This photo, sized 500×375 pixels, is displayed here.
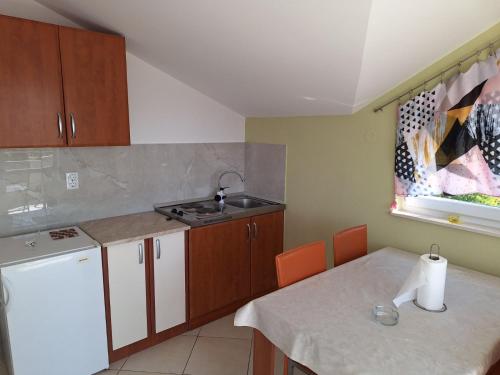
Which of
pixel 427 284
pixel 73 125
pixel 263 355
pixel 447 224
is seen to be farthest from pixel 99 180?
pixel 447 224

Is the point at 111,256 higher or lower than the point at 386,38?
lower

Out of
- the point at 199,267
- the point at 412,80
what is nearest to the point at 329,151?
the point at 412,80

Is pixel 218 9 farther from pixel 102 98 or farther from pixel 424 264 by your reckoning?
pixel 424 264

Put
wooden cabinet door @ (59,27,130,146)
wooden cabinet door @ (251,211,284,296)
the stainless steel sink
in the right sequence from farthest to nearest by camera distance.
Answer: the stainless steel sink → wooden cabinet door @ (251,211,284,296) → wooden cabinet door @ (59,27,130,146)

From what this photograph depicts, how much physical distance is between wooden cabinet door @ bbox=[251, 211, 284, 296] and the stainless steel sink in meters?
0.23

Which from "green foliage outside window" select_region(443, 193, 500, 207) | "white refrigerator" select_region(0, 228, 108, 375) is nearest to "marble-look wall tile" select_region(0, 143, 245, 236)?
"white refrigerator" select_region(0, 228, 108, 375)

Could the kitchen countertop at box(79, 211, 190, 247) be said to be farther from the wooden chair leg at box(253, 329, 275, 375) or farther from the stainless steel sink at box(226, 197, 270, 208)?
the wooden chair leg at box(253, 329, 275, 375)

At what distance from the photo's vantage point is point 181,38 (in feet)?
6.97

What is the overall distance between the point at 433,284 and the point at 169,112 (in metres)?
2.23

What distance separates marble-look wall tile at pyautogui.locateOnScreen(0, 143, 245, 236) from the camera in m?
2.26

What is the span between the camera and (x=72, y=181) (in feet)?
8.05

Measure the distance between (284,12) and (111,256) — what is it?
1.63 metres

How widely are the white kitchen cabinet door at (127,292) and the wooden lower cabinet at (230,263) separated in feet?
1.19

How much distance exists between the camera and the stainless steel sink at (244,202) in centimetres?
317
